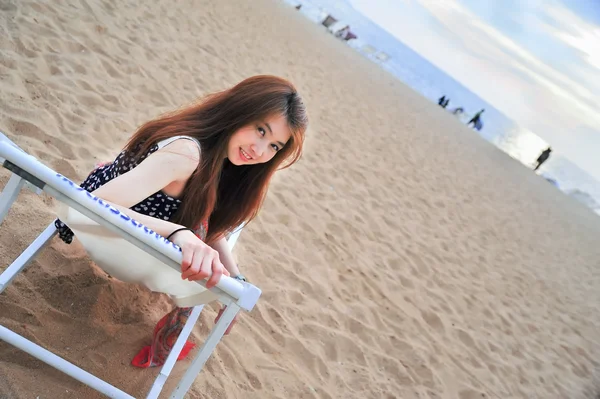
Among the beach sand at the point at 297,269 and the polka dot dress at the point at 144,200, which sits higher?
the polka dot dress at the point at 144,200

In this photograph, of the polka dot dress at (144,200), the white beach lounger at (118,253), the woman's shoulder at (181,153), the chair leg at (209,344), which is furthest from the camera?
the polka dot dress at (144,200)

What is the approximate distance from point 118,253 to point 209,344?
0.34 meters

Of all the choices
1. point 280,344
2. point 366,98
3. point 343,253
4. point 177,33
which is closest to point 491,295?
point 343,253

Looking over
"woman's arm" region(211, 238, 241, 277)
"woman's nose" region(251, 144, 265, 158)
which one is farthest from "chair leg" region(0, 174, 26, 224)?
"woman's arm" region(211, 238, 241, 277)

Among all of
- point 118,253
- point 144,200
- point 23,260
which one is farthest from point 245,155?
point 23,260

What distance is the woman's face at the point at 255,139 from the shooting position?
1516 mm

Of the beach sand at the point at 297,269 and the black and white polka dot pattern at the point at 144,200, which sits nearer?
the black and white polka dot pattern at the point at 144,200

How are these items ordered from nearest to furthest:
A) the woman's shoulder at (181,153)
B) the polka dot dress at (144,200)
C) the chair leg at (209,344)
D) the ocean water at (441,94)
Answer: the chair leg at (209,344), the woman's shoulder at (181,153), the polka dot dress at (144,200), the ocean water at (441,94)

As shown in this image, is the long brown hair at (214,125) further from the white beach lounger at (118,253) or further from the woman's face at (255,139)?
the white beach lounger at (118,253)

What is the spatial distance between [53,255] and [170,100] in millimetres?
2406

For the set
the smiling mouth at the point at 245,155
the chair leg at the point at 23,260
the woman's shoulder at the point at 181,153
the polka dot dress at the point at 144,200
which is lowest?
the chair leg at the point at 23,260

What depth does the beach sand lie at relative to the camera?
1.81 metres

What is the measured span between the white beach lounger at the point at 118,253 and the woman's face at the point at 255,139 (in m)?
0.51

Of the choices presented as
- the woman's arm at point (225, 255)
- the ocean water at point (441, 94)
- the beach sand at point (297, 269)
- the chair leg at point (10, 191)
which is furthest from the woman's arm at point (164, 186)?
the ocean water at point (441, 94)
